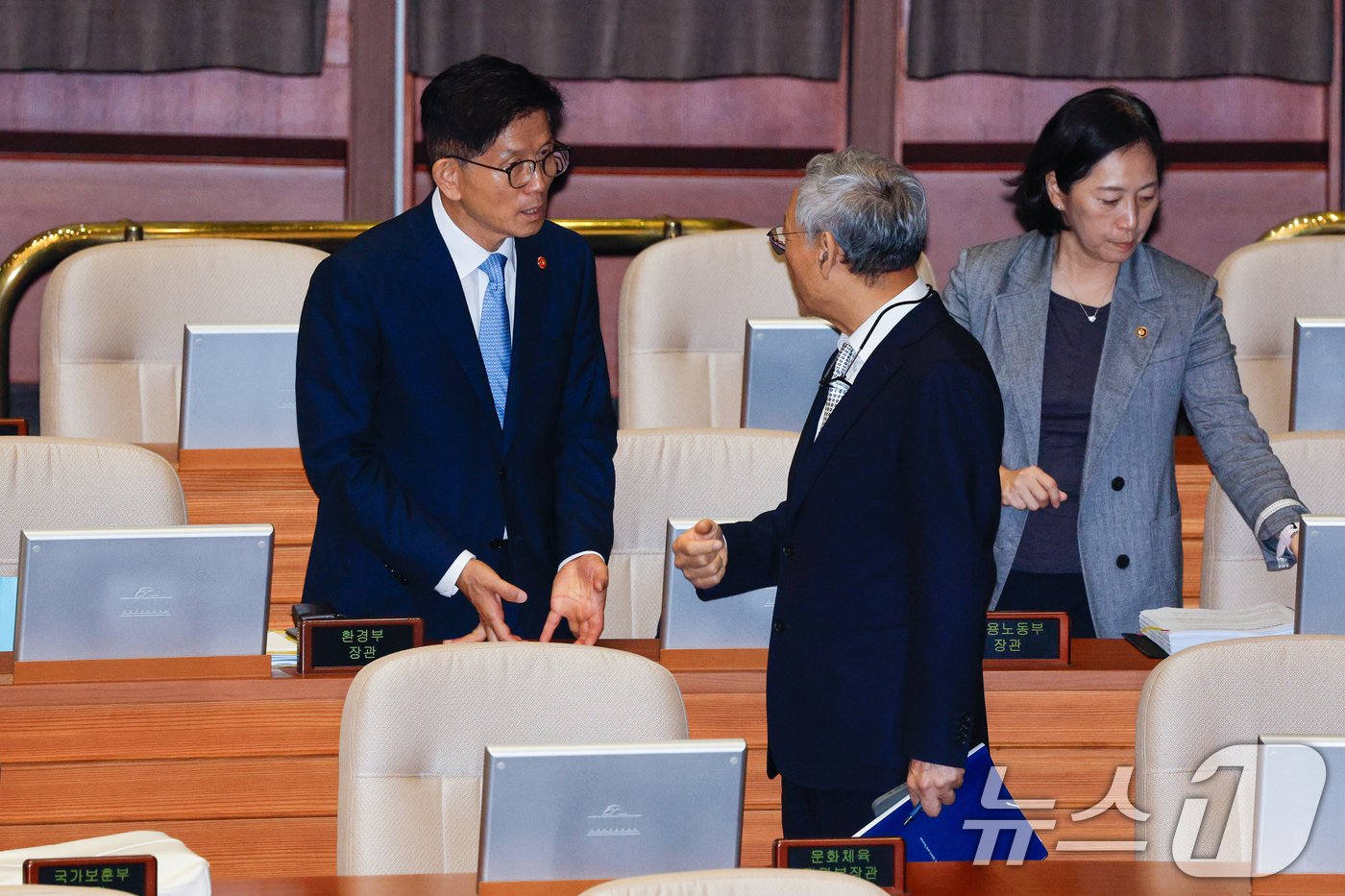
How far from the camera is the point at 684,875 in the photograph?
66.4 inches

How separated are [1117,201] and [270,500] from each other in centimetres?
167

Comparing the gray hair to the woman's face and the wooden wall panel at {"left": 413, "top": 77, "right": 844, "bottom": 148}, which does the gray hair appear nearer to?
the woman's face

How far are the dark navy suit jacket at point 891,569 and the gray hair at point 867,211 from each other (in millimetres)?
77

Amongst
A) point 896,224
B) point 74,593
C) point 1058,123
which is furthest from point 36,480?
point 1058,123

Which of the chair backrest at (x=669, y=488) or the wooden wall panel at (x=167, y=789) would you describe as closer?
the wooden wall panel at (x=167, y=789)

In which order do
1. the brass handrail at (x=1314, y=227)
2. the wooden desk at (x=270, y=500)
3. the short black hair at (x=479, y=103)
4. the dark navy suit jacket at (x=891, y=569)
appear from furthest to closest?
the brass handrail at (x=1314, y=227) < the wooden desk at (x=270, y=500) < the short black hair at (x=479, y=103) < the dark navy suit jacket at (x=891, y=569)

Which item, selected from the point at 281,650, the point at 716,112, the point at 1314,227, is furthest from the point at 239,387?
the point at 1314,227

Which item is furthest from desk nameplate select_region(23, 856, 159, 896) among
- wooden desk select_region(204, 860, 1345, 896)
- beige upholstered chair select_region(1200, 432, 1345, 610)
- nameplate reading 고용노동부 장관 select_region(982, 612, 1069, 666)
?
beige upholstered chair select_region(1200, 432, 1345, 610)

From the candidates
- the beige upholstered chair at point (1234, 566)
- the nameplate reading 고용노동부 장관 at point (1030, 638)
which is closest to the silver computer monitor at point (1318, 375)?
the beige upholstered chair at point (1234, 566)

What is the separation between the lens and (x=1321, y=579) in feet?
8.23

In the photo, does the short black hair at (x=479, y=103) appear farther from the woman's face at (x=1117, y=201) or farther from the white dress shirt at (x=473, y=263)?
the woman's face at (x=1117, y=201)

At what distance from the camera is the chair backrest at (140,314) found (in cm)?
365

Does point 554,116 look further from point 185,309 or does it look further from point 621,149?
point 621,149

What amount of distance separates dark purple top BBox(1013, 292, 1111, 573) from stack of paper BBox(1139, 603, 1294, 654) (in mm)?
178
